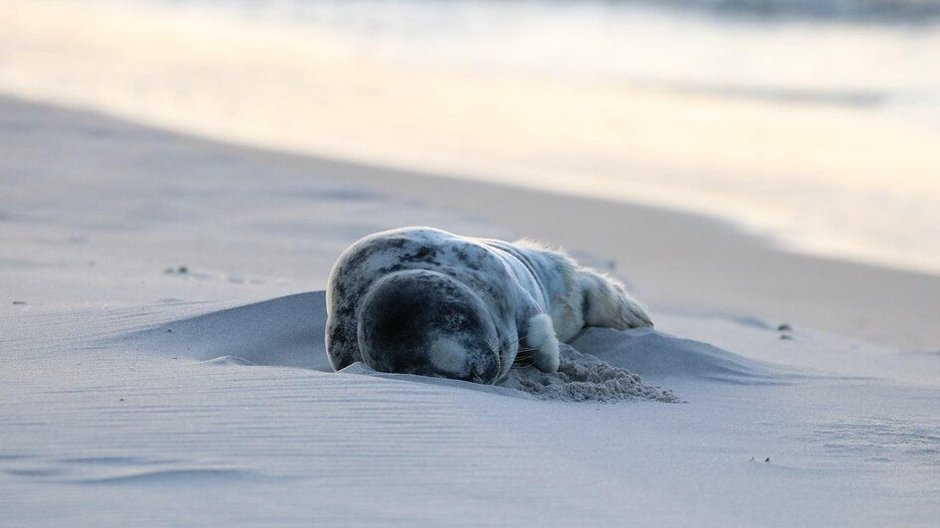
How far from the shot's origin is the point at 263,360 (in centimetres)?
535

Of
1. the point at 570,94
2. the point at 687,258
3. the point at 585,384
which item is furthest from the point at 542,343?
the point at 570,94

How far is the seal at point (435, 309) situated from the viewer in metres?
4.64

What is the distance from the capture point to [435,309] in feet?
15.2

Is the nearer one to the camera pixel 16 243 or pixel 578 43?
pixel 16 243

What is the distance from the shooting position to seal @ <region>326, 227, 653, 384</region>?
15.2ft

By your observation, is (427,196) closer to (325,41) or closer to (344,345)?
(344,345)

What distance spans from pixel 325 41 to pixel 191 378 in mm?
14439

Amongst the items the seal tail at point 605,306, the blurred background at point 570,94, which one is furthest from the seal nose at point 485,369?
the blurred background at point 570,94

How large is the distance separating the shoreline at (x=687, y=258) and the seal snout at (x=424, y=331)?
122 inches

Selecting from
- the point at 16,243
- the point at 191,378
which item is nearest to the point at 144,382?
the point at 191,378

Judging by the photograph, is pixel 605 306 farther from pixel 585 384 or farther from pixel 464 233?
pixel 464 233

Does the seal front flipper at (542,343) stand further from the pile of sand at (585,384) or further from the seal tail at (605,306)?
the seal tail at (605,306)

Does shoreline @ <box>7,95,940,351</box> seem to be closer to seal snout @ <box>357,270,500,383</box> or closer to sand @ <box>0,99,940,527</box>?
sand @ <box>0,99,940,527</box>

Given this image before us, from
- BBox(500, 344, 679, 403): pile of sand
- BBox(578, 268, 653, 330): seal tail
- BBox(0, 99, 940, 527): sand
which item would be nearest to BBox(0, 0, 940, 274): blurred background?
BBox(0, 99, 940, 527): sand
